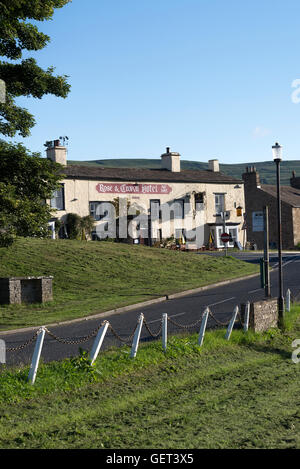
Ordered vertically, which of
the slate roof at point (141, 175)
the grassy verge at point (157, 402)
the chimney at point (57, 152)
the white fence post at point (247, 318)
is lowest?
the grassy verge at point (157, 402)

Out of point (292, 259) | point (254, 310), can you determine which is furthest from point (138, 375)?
point (292, 259)

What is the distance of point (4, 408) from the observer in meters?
10.0

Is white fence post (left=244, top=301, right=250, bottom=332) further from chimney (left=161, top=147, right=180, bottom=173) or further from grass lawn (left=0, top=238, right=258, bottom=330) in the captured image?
chimney (left=161, top=147, right=180, bottom=173)

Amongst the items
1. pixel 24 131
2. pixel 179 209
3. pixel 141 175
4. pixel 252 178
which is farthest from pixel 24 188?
pixel 252 178

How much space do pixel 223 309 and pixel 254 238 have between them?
146 ft

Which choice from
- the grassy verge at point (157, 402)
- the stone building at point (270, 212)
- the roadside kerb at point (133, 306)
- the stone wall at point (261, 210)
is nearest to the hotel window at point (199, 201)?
the stone building at point (270, 212)

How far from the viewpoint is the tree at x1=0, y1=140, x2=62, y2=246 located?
19.2 meters

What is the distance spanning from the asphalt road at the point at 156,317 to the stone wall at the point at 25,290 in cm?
447

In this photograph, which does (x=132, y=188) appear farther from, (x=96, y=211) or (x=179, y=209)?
(x=179, y=209)

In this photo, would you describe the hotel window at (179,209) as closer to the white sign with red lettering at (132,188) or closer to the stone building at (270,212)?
the white sign with red lettering at (132,188)

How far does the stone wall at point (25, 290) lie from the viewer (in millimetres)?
23750

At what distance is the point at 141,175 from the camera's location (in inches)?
2094

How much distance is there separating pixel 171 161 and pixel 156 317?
3953 centimetres
